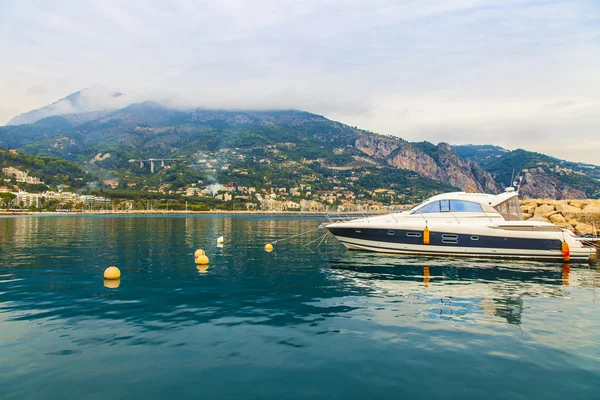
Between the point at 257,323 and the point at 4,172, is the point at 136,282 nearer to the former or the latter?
the point at 257,323

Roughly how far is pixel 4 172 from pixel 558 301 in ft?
808

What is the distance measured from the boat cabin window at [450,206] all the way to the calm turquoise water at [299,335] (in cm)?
610

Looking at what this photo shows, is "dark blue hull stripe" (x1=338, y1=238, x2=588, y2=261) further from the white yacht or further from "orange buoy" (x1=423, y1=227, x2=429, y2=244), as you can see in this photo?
"orange buoy" (x1=423, y1=227, x2=429, y2=244)

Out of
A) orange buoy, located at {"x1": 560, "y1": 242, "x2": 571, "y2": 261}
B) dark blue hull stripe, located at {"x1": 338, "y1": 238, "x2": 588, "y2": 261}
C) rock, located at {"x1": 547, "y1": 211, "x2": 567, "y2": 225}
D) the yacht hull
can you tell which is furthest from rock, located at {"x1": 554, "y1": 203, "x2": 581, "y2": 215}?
orange buoy, located at {"x1": 560, "y1": 242, "x2": 571, "y2": 261}

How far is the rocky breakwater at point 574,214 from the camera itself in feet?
113

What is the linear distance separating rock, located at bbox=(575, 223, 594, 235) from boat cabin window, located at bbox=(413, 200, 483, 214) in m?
17.8

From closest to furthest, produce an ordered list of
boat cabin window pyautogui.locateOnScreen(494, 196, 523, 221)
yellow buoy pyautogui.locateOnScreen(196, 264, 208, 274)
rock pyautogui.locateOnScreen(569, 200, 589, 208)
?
1. yellow buoy pyautogui.locateOnScreen(196, 264, 208, 274)
2. boat cabin window pyautogui.locateOnScreen(494, 196, 523, 221)
3. rock pyautogui.locateOnScreen(569, 200, 589, 208)

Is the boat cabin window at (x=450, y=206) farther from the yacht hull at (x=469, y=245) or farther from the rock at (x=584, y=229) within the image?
the rock at (x=584, y=229)

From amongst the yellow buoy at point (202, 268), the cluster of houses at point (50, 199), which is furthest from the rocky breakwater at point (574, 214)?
the cluster of houses at point (50, 199)

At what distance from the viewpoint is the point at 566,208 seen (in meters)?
37.5

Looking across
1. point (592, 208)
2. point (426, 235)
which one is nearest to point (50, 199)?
point (426, 235)

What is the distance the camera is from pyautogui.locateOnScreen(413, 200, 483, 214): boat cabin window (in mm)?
23516

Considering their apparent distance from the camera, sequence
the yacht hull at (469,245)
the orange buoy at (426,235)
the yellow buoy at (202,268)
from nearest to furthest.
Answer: the yellow buoy at (202,268)
the yacht hull at (469,245)
the orange buoy at (426,235)

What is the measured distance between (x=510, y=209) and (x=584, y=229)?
1639 cm
